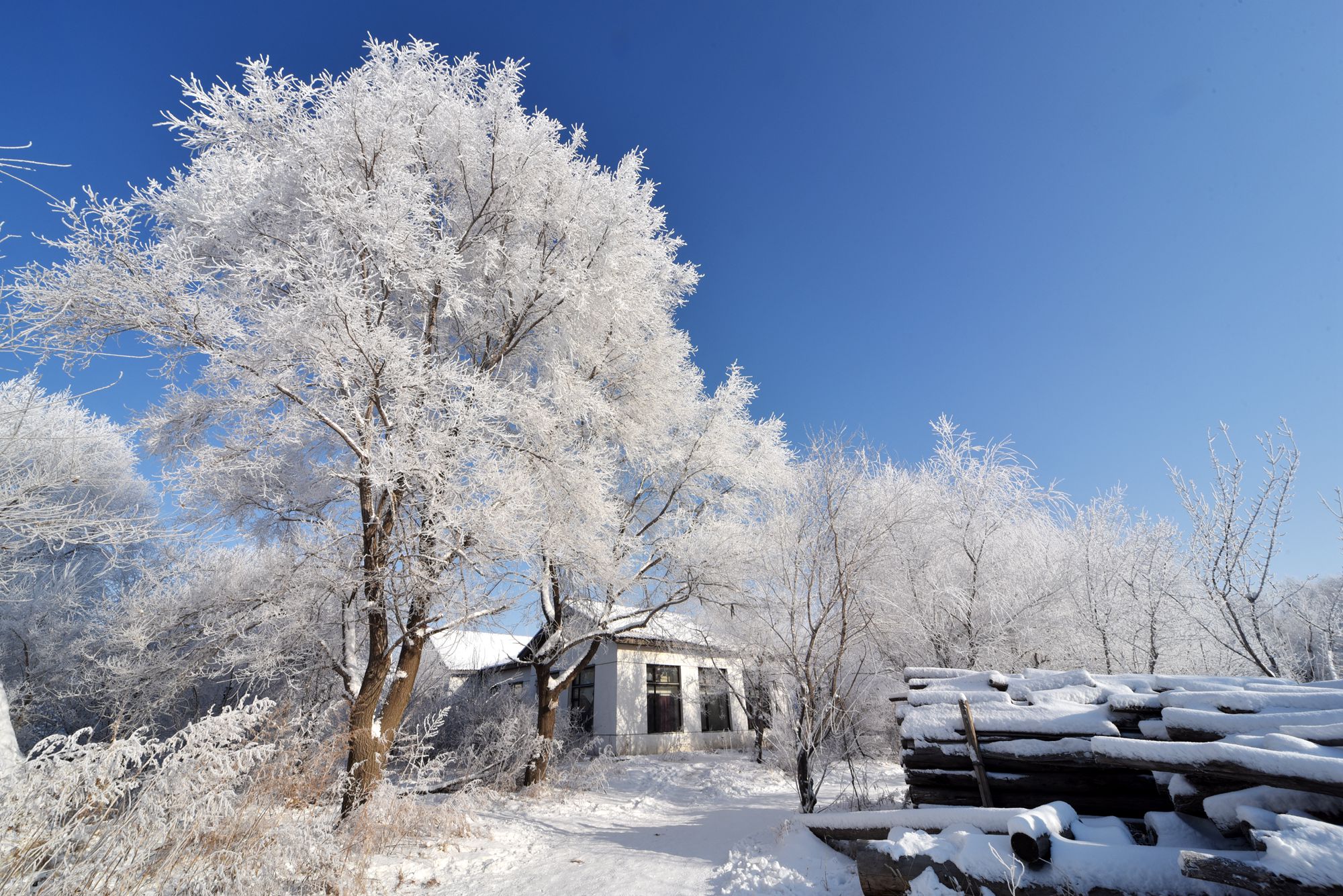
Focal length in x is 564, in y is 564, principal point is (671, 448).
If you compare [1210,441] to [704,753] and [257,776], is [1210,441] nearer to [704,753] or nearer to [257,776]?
[257,776]

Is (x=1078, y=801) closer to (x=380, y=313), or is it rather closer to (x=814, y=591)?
(x=814, y=591)

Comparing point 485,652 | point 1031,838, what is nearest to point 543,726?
point 1031,838

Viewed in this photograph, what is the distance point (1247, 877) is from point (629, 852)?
19.8ft

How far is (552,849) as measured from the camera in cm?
726

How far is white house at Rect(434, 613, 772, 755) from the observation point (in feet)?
59.9

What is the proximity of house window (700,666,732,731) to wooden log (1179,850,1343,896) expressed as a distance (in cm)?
1848

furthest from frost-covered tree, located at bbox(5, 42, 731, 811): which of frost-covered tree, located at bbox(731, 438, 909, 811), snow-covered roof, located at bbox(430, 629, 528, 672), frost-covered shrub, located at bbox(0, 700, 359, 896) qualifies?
snow-covered roof, located at bbox(430, 629, 528, 672)

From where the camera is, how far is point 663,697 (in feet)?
65.9

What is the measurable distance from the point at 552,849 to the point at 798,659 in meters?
4.05

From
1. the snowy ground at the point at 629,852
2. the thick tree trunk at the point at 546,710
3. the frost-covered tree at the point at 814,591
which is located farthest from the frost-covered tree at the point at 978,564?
the thick tree trunk at the point at 546,710

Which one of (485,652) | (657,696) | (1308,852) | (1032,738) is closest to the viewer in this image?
(1308,852)

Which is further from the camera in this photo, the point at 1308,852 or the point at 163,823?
the point at 163,823

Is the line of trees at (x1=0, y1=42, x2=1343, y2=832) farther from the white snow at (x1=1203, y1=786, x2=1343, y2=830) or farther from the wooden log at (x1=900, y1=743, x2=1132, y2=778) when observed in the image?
the white snow at (x1=1203, y1=786, x2=1343, y2=830)

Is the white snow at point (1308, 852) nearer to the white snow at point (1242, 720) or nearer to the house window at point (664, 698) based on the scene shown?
the white snow at point (1242, 720)
